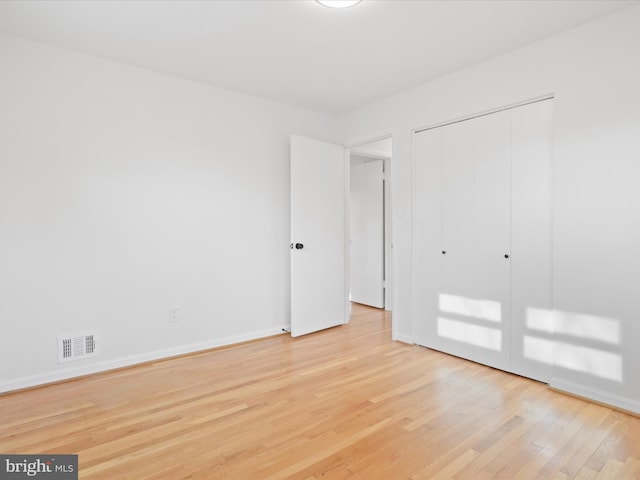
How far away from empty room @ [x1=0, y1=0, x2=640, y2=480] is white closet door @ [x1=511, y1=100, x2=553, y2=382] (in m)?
0.02

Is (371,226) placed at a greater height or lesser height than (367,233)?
greater

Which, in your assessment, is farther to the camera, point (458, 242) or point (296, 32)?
point (458, 242)

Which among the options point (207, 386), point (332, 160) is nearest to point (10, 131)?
point (207, 386)

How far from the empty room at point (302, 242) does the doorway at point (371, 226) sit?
126cm

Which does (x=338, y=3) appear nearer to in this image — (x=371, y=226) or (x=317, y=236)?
(x=317, y=236)

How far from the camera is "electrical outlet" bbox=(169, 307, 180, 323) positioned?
3.21 meters

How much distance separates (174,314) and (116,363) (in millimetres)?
575

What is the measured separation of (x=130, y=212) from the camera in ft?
9.78

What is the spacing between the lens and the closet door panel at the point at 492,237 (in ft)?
9.26

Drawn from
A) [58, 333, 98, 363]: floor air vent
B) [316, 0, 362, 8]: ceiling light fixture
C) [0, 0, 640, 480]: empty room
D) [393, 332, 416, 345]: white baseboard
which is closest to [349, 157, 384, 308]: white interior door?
[0, 0, 640, 480]: empty room

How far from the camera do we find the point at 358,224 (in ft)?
17.8

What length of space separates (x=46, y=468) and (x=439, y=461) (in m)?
1.90

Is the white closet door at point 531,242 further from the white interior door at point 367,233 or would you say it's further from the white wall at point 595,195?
the white interior door at point 367,233

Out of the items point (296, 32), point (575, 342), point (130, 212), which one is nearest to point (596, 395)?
point (575, 342)
